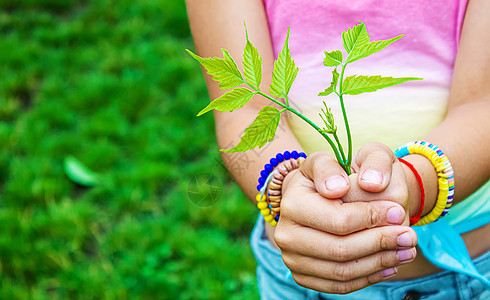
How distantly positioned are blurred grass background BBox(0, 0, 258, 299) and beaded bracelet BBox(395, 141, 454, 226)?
2.08 feet

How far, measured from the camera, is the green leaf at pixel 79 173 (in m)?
2.15

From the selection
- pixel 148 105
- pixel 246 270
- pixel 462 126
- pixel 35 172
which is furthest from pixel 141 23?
pixel 462 126

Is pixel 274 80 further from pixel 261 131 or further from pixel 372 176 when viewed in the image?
pixel 372 176

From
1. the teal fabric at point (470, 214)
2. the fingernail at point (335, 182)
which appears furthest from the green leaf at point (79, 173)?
the fingernail at point (335, 182)

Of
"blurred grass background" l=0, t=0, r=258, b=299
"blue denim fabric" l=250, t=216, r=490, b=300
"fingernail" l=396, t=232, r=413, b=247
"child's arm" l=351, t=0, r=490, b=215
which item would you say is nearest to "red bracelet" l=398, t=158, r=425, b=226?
"child's arm" l=351, t=0, r=490, b=215

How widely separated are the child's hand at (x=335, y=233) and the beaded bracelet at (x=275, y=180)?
0.05 metres

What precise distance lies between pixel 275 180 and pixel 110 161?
157cm

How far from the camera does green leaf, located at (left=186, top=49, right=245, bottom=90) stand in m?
0.55

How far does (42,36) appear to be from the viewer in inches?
113

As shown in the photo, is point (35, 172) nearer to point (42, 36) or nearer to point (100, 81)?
point (100, 81)

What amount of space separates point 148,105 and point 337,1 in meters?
1.69

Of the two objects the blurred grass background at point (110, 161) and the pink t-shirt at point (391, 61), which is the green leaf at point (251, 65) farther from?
the blurred grass background at point (110, 161)

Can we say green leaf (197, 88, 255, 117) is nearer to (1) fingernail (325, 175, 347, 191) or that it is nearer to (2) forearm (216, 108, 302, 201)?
(1) fingernail (325, 175, 347, 191)

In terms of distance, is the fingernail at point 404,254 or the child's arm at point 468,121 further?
the child's arm at point 468,121
